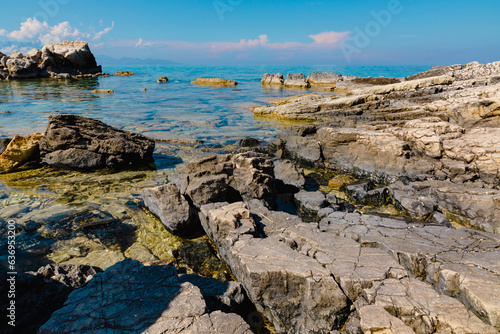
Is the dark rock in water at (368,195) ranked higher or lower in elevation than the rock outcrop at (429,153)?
lower

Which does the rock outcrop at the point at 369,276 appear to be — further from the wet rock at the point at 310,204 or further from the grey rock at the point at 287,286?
the wet rock at the point at 310,204

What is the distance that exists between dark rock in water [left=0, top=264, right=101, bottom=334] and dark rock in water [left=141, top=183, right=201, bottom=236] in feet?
8.18

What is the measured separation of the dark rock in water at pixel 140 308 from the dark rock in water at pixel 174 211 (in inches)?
99.6

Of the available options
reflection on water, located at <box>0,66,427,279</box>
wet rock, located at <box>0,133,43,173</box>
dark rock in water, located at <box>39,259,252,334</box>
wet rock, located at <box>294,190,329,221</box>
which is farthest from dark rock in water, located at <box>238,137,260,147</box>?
dark rock in water, located at <box>39,259,252,334</box>

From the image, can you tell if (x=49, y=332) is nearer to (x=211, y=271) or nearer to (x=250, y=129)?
(x=211, y=271)

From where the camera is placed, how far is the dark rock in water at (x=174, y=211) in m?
7.20

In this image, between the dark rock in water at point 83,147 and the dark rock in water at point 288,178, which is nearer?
the dark rock in water at point 288,178

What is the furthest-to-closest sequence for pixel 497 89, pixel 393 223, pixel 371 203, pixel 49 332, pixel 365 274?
pixel 497 89, pixel 371 203, pixel 393 223, pixel 365 274, pixel 49 332

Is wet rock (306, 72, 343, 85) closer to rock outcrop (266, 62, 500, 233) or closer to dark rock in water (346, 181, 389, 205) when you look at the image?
rock outcrop (266, 62, 500, 233)

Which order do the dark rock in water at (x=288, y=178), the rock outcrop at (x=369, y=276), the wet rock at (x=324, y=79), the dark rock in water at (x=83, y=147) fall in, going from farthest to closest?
the wet rock at (x=324, y=79) → the dark rock in water at (x=83, y=147) → the dark rock in water at (x=288, y=178) → the rock outcrop at (x=369, y=276)

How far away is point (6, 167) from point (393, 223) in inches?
553

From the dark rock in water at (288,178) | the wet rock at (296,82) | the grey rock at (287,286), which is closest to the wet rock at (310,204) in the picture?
the dark rock in water at (288,178)

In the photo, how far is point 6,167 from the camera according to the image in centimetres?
1102

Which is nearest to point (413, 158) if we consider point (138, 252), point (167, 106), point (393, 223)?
point (393, 223)
